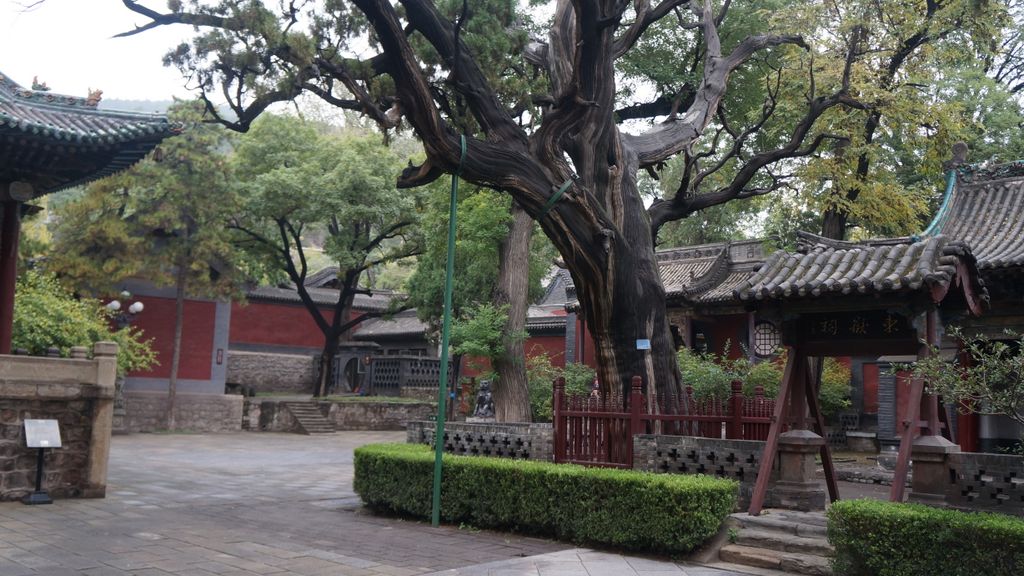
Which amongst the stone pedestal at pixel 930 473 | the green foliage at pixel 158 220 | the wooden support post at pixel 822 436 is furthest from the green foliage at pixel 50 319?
the stone pedestal at pixel 930 473

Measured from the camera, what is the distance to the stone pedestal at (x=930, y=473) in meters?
7.04

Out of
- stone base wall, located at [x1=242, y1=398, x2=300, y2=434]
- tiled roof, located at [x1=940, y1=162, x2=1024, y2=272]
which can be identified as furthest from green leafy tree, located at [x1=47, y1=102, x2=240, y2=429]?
tiled roof, located at [x1=940, y1=162, x2=1024, y2=272]

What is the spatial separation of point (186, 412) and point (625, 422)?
1879 centimetres

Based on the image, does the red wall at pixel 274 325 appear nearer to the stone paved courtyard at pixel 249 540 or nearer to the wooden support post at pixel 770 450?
the stone paved courtyard at pixel 249 540

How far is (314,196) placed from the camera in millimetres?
25203

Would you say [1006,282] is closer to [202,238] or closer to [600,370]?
[600,370]

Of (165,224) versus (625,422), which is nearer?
(625,422)

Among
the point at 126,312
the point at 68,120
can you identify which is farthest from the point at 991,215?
the point at 126,312

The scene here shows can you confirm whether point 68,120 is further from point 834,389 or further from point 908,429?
point 834,389

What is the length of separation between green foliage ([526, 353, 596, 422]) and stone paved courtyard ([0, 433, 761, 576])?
195 inches

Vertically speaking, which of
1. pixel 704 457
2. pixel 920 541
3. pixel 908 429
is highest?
pixel 908 429

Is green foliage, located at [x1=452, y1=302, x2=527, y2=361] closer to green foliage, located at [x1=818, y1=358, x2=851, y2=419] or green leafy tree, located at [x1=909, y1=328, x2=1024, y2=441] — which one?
green foliage, located at [x1=818, y1=358, x2=851, y2=419]

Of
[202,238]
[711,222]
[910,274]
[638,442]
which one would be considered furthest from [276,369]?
[910,274]

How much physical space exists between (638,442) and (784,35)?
27.5 ft
